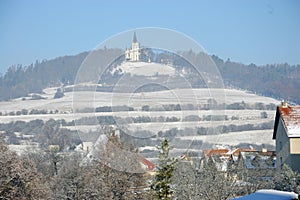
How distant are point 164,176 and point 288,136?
1279 cm

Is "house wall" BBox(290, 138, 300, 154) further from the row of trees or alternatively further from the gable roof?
the row of trees

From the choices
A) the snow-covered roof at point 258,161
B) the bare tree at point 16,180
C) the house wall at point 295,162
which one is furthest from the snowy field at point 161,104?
the bare tree at point 16,180

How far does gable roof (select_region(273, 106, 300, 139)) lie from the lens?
34562 mm

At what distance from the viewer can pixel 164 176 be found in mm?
24422

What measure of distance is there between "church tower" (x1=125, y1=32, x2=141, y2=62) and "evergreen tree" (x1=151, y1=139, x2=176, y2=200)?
346 inches

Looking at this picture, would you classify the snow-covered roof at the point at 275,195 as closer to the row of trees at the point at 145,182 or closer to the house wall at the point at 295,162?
the row of trees at the point at 145,182

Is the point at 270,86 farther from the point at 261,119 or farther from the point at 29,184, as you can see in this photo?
the point at 29,184

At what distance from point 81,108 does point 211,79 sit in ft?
46.0

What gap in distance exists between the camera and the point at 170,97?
58.9 m

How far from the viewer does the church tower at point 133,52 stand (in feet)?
108

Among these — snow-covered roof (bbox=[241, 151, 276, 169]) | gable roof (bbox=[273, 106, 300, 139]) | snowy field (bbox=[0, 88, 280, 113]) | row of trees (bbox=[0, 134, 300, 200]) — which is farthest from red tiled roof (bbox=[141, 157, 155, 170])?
gable roof (bbox=[273, 106, 300, 139])

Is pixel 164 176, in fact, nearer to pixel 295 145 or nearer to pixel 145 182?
pixel 145 182

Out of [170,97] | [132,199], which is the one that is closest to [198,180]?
[132,199]

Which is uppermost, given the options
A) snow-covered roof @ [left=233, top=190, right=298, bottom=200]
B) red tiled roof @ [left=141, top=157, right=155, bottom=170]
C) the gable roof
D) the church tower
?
the church tower
